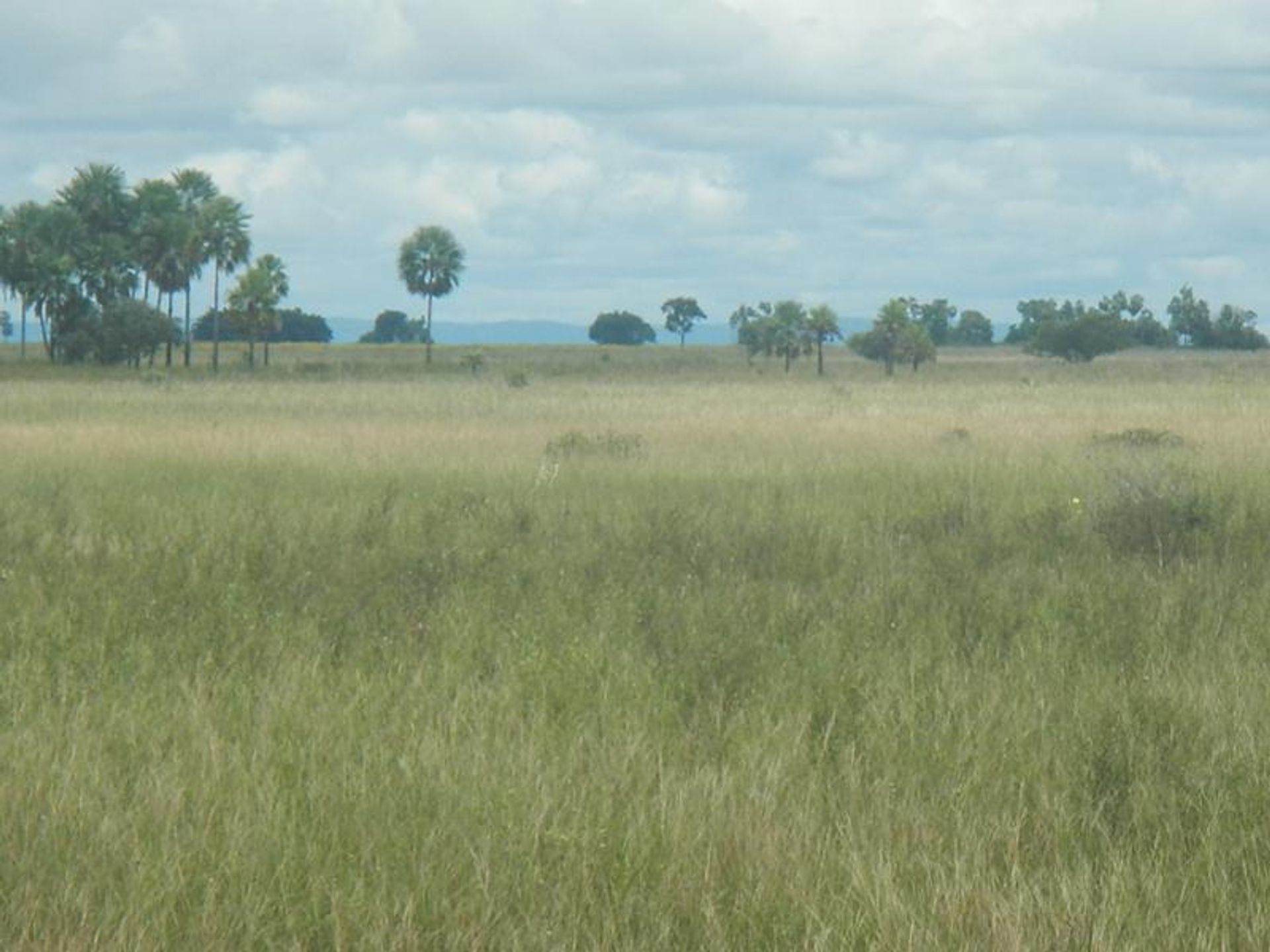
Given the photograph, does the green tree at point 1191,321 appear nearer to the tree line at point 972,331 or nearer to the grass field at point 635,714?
the tree line at point 972,331

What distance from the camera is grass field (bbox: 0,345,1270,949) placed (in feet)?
19.4

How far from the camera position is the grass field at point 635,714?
5922 millimetres

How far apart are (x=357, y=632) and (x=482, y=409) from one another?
27937 mm

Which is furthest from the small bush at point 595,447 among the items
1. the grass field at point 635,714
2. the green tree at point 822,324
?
the green tree at point 822,324

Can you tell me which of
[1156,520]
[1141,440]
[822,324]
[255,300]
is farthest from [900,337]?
Result: [1156,520]

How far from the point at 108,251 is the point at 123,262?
3.89 feet

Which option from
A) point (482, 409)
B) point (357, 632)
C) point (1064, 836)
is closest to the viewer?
point (1064, 836)

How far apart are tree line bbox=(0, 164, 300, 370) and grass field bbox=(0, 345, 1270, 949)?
66.1 metres

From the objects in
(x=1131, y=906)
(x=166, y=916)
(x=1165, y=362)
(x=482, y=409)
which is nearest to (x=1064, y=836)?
(x=1131, y=906)

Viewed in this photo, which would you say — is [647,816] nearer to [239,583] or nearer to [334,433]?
[239,583]

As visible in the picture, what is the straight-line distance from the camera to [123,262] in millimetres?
86438

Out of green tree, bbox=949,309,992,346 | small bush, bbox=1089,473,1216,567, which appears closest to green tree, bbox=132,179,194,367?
small bush, bbox=1089,473,1216,567

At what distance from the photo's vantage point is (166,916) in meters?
5.77

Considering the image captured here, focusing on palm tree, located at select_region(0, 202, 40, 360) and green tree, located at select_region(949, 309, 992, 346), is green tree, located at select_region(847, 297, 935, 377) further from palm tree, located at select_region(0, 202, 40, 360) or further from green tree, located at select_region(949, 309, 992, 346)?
green tree, located at select_region(949, 309, 992, 346)
